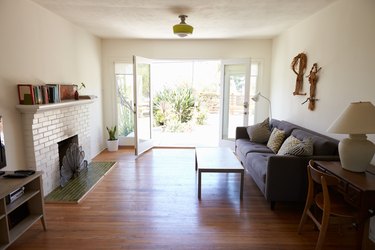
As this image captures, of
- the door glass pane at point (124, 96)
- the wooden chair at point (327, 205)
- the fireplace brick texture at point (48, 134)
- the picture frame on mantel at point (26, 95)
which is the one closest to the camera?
the wooden chair at point (327, 205)

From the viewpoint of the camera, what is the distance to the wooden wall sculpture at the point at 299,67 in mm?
3746

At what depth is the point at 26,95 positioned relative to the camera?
2781 millimetres

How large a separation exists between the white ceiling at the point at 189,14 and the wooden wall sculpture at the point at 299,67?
57 cm

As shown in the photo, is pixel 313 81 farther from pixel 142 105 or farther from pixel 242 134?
pixel 142 105

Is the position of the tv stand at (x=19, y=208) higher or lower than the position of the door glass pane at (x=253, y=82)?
lower

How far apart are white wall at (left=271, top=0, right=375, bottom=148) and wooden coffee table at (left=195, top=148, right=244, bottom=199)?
123cm

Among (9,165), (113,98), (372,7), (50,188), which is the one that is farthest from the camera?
(113,98)

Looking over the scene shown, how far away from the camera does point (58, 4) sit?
3.07m

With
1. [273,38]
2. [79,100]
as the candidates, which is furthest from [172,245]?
[273,38]

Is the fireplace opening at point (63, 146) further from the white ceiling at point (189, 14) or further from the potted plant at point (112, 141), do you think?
the white ceiling at point (189, 14)

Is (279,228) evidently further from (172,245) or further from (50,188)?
(50,188)

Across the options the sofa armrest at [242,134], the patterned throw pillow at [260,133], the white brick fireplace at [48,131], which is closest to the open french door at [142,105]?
the white brick fireplace at [48,131]

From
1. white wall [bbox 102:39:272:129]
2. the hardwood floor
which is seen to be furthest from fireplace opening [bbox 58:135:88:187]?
white wall [bbox 102:39:272:129]

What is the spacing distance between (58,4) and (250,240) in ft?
11.5
